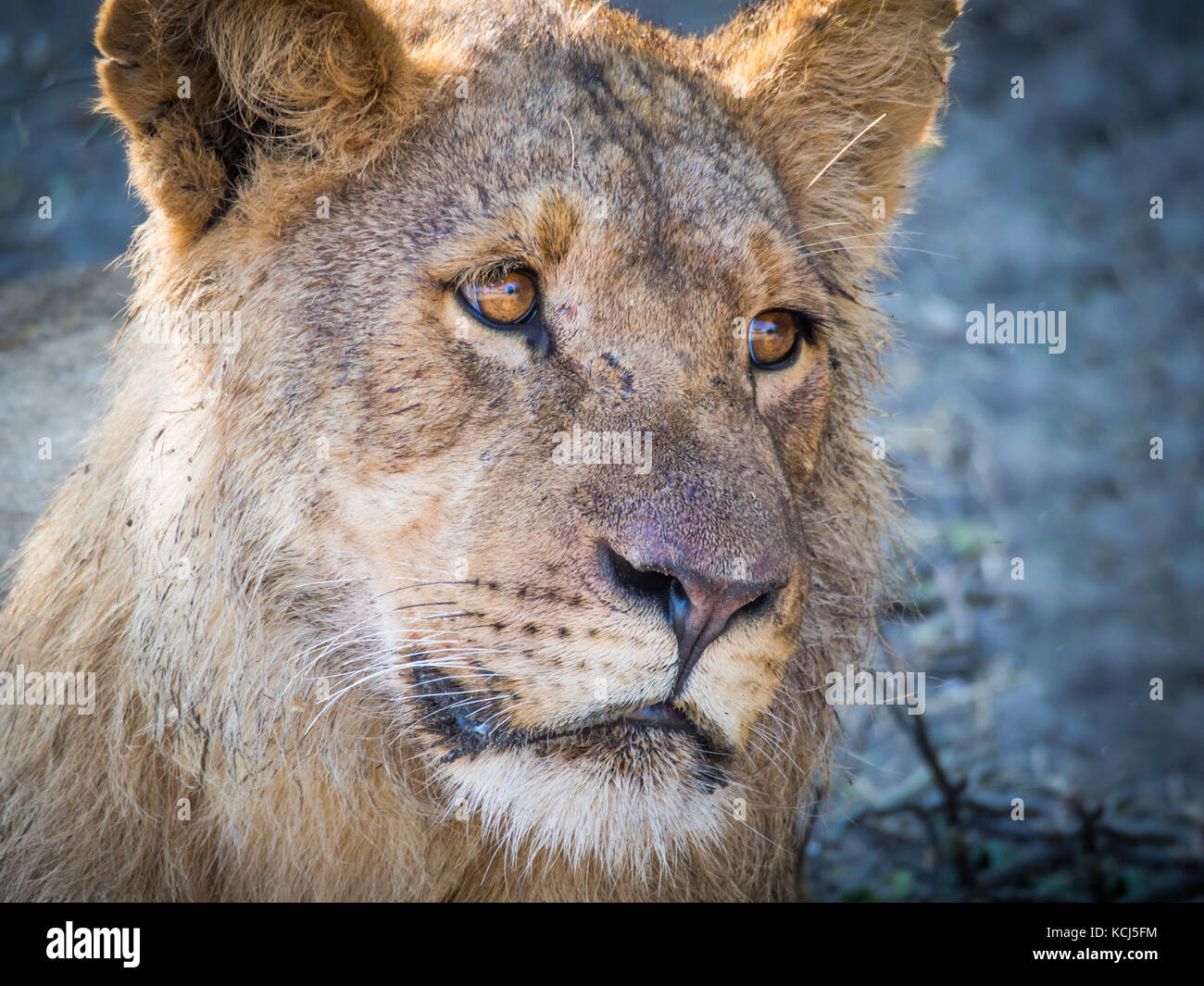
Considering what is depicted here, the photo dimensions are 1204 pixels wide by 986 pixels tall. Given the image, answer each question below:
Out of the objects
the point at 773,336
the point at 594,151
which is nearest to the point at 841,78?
the point at 773,336

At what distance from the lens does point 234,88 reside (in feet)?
7.34

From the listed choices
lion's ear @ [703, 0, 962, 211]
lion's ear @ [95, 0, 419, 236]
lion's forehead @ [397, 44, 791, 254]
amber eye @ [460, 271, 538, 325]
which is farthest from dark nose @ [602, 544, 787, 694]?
lion's ear @ [703, 0, 962, 211]

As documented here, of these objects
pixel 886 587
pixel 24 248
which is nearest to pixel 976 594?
pixel 886 587

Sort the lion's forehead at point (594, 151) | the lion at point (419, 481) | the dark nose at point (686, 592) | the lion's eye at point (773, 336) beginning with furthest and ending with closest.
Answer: the lion's eye at point (773, 336), the lion's forehead at point (594, 151), the lion at point (419, 481), the dark nose at point (686, 592)

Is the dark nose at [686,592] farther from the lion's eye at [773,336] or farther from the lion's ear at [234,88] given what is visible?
the lion's ear at [234,88]

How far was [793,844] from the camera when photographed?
10.0ft

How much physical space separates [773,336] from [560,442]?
0.64 m

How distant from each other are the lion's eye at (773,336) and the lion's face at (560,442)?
0.06m

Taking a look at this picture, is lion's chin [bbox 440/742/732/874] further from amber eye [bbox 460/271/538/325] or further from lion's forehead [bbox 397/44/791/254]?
lion's forehead [bbox 397/44/791/254]

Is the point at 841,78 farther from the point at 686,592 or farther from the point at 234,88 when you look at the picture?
the point at 686,592

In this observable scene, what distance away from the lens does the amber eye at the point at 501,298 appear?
2.24 m

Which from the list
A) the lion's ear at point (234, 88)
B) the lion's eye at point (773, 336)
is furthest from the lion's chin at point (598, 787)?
the lion's ear at point (234, 88)

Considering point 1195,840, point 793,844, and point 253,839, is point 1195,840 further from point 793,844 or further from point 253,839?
point 253,839
